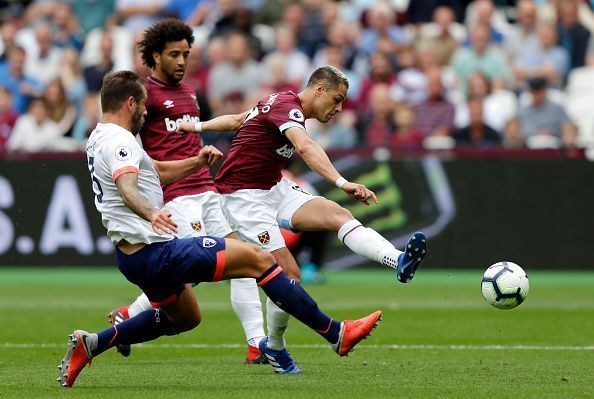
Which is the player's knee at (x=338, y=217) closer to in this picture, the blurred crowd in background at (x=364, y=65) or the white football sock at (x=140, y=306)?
the white football sock at (x=140, y=306)

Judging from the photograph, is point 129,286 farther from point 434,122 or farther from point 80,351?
point 80,351

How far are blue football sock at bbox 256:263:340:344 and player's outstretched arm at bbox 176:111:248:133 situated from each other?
1753mm

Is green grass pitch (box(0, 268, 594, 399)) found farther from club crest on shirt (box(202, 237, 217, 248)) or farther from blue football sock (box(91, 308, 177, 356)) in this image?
club crest on shirt (box(202, 237, 217, 248))

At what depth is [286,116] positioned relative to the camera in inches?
364

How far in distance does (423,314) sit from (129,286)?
5033 millimetres

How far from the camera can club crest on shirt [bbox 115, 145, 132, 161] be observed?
8.05 metres

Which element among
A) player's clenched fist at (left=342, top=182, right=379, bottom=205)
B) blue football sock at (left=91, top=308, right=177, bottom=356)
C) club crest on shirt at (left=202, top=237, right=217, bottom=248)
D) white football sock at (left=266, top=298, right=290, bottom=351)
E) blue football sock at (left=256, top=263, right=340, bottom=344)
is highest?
player's clenched fist at (left=342, top=182, right=379, bottom=205)

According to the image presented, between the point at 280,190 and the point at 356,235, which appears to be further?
the point at 280,190

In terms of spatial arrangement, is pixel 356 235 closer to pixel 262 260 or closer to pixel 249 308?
pixel 262 260

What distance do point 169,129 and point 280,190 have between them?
50.8 inches

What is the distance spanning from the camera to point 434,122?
2005 cm

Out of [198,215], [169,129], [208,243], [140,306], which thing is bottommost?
[140,306]

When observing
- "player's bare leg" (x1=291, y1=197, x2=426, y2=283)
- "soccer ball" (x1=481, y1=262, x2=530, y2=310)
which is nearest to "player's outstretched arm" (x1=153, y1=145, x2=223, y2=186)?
"player's bare leg" (x1=291, y1=197, x2=426, y2=283)

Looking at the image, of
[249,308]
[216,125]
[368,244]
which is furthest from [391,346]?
[216,125]
